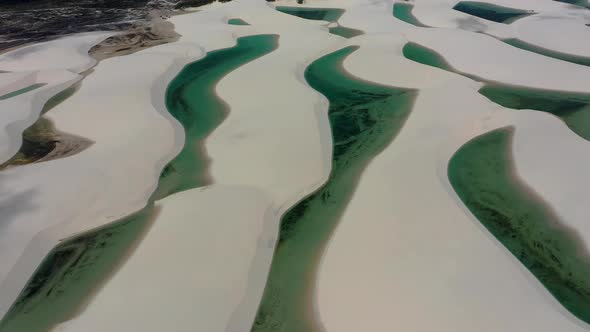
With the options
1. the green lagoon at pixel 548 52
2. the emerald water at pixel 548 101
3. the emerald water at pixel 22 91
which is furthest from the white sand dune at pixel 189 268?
the green lagoon at pixel 548 52

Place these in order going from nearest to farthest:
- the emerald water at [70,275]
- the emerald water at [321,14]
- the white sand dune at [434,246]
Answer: the white sand dune at [434,246] < the emerald water at [70,275] < the emerald water at [321,14]

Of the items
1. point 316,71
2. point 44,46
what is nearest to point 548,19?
point 316,71

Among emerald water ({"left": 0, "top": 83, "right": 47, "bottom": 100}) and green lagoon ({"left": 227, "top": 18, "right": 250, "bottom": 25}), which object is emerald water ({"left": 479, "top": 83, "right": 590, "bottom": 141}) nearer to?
green lagoon ({"left": 227, "top": 18, "right": 250, "bottom": 25})

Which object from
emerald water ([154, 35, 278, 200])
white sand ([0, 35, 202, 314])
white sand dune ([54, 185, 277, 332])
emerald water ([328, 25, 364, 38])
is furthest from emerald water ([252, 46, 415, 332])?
emerald water ([328, 25, 364, 38])

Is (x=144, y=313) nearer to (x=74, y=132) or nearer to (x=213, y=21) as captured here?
(x=74, y=132)

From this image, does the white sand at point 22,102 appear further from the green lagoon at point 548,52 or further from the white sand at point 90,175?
the green lagoon at point 548,52

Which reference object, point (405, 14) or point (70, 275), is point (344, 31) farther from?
point (70, 275)
